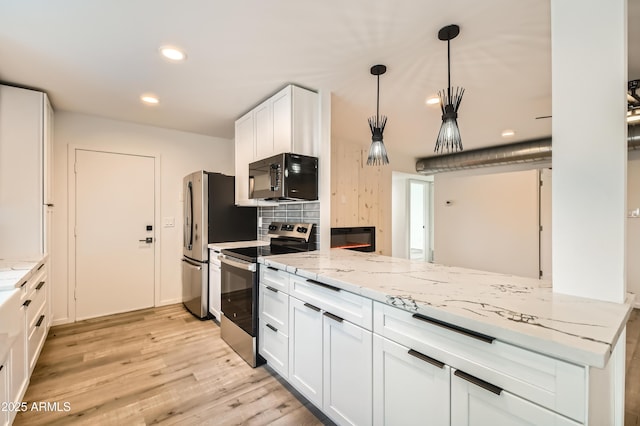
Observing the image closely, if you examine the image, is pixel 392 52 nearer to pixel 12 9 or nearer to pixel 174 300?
pixel 12 9

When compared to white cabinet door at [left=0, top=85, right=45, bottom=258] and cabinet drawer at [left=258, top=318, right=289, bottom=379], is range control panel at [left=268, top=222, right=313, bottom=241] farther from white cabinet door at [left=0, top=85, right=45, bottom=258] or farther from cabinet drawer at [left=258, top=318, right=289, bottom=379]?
white cabinet door at [left=0, top=85, right=45, bottom=258]

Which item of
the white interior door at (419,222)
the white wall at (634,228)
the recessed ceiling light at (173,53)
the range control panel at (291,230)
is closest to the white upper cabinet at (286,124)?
the range control panel at (291,230)

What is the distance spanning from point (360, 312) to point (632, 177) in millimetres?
4708

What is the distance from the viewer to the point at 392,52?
6.59ft

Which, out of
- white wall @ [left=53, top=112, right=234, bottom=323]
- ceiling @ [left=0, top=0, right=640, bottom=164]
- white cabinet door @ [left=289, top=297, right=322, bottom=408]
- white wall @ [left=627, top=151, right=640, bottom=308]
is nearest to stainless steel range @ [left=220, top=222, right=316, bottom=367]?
white cabinet door @ [left=289, top=297, right=322, bottom=408]

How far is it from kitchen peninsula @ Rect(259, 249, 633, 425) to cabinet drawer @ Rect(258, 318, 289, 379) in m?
0.03

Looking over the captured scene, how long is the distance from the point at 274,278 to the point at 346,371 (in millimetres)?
812

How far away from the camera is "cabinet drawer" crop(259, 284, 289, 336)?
1.93 metres

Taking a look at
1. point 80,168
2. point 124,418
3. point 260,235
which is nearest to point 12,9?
point 80,168

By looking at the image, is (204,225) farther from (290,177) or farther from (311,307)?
(311,307)

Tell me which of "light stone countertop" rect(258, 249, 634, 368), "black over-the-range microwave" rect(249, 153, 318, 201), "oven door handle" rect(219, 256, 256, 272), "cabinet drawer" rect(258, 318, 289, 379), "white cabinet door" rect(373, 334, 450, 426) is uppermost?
"black over-the-range microwave" rect(249, 153, 318, 201)

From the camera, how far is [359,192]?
473 cm

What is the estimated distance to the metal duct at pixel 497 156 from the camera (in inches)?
164

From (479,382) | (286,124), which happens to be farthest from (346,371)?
(286,124)
